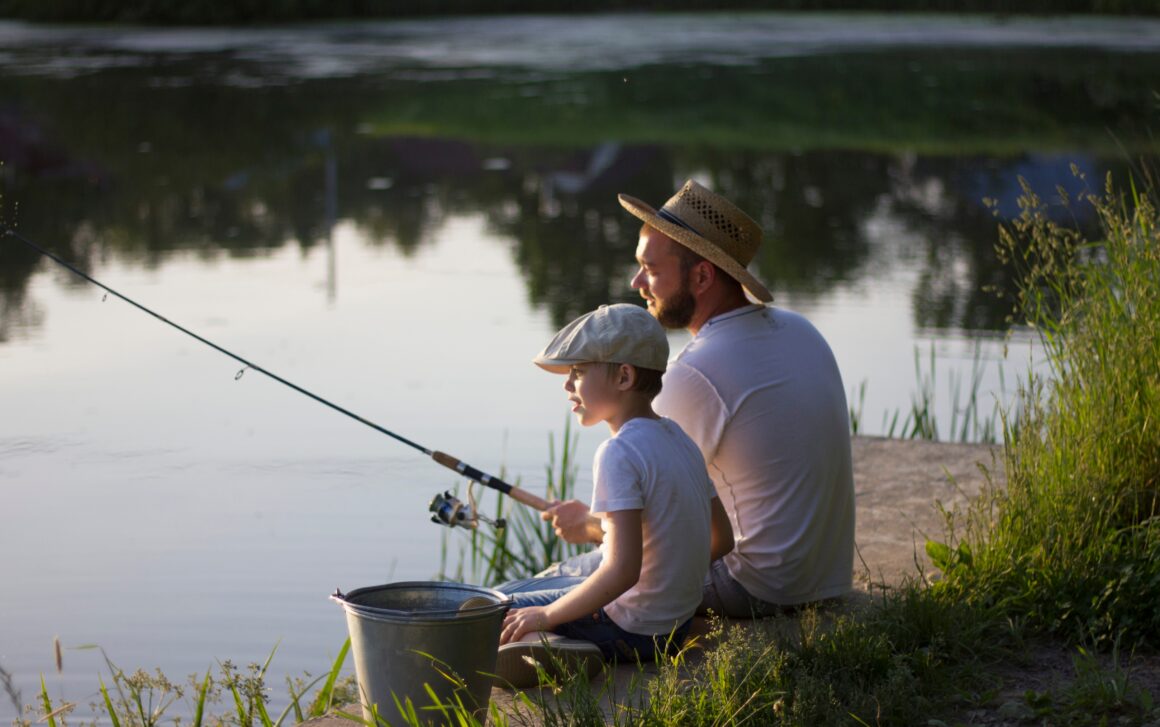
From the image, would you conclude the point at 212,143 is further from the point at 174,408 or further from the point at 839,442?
the point at 839,442

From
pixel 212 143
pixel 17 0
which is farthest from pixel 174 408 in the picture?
pixel 17 0

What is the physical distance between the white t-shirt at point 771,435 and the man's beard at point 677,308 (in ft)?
0.18

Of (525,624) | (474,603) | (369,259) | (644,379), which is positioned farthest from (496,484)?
(369,259)

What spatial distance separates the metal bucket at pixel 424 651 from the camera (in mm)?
2936

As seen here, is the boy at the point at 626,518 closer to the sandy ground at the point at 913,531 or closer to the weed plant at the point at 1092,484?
the sandy ground at the point at 913,531

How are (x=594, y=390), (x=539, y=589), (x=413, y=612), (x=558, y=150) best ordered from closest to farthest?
(x=413, y=612), (x=594, y=390), (x=539, y=589), (x=558, y=150)

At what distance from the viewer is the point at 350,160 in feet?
45.1

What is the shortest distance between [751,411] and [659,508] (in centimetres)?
47

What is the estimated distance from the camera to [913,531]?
4465 millimetres

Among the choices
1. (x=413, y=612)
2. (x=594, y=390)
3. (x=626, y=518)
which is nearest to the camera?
(x=413, y=612)

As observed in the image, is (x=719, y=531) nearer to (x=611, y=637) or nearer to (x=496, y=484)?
(x=611, y=637)

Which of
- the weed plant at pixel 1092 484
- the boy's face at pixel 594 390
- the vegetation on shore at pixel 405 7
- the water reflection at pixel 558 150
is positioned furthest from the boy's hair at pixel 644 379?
the vegetation on shore at pixel 405 7

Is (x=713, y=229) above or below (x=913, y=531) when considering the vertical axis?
above

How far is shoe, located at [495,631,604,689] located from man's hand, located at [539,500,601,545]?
0.75 feet
